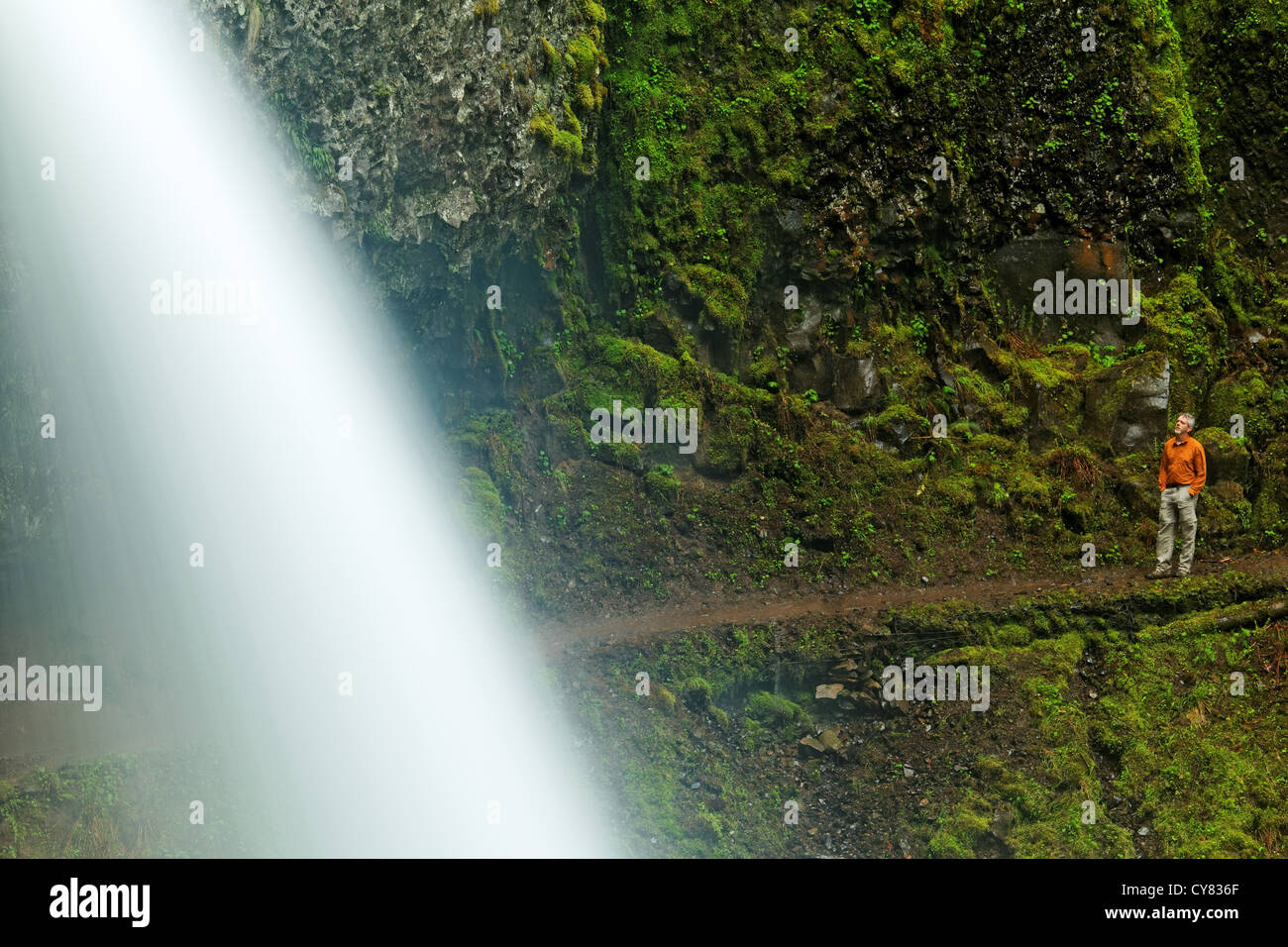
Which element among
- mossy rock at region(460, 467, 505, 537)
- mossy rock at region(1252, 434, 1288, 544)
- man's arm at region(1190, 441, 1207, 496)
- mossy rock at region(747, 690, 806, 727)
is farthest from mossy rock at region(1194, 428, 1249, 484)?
mossy rock at region(460, 467, 505, 537)

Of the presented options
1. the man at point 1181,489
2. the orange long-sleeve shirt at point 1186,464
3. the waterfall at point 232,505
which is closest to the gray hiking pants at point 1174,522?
the man at point 1181,489

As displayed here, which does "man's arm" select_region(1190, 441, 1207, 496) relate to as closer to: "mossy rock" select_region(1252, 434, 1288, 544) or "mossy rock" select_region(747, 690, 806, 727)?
"mossy rock" select_region(1252, 434, 1288, 544)

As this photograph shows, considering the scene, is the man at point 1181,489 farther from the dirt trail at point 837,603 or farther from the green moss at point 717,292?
the green moss at point 717,292

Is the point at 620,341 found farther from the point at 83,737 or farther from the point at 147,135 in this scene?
the point at 83,737

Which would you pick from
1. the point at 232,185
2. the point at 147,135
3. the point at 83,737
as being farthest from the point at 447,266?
the point at 83,737

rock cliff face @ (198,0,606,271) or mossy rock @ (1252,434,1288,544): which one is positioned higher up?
rock cliff face @ (198,0,606,271)

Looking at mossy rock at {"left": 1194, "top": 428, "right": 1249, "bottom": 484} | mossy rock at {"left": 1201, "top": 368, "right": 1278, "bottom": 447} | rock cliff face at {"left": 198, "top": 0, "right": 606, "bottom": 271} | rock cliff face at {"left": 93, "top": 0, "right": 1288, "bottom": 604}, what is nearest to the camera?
rock cliff face at {"left": 198, "top": 0, "right": 606, "bottom": 271}
